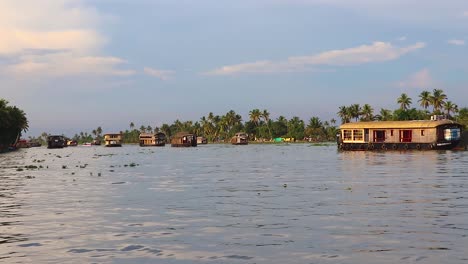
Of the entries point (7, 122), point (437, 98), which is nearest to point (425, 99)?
point (437, 98)

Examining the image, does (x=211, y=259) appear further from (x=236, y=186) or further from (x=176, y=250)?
(x=236, y=186)

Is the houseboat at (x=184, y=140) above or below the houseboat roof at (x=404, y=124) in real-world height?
below

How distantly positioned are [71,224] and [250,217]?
236 inches

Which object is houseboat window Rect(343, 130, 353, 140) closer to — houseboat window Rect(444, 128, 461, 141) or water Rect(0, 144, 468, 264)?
houseboat window Rect(444, 128, 461, 141)

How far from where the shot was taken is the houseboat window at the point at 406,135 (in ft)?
310

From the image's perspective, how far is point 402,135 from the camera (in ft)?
313

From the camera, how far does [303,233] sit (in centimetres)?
1588

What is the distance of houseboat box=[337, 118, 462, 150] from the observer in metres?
92.2

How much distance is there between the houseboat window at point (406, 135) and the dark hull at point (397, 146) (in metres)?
0.79

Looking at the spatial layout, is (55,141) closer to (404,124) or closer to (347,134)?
(347,134)

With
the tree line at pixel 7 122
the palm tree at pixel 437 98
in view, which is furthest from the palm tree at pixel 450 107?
the tree line at pixel 7 122

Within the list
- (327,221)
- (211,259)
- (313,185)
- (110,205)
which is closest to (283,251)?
(211,259)

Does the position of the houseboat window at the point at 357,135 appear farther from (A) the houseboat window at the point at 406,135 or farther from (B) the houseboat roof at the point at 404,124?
(A) the houseboat window at the point at 406,135

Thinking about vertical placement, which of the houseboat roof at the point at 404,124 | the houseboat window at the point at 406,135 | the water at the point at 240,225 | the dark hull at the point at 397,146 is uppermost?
the houseboat roof at the point at 404,124
